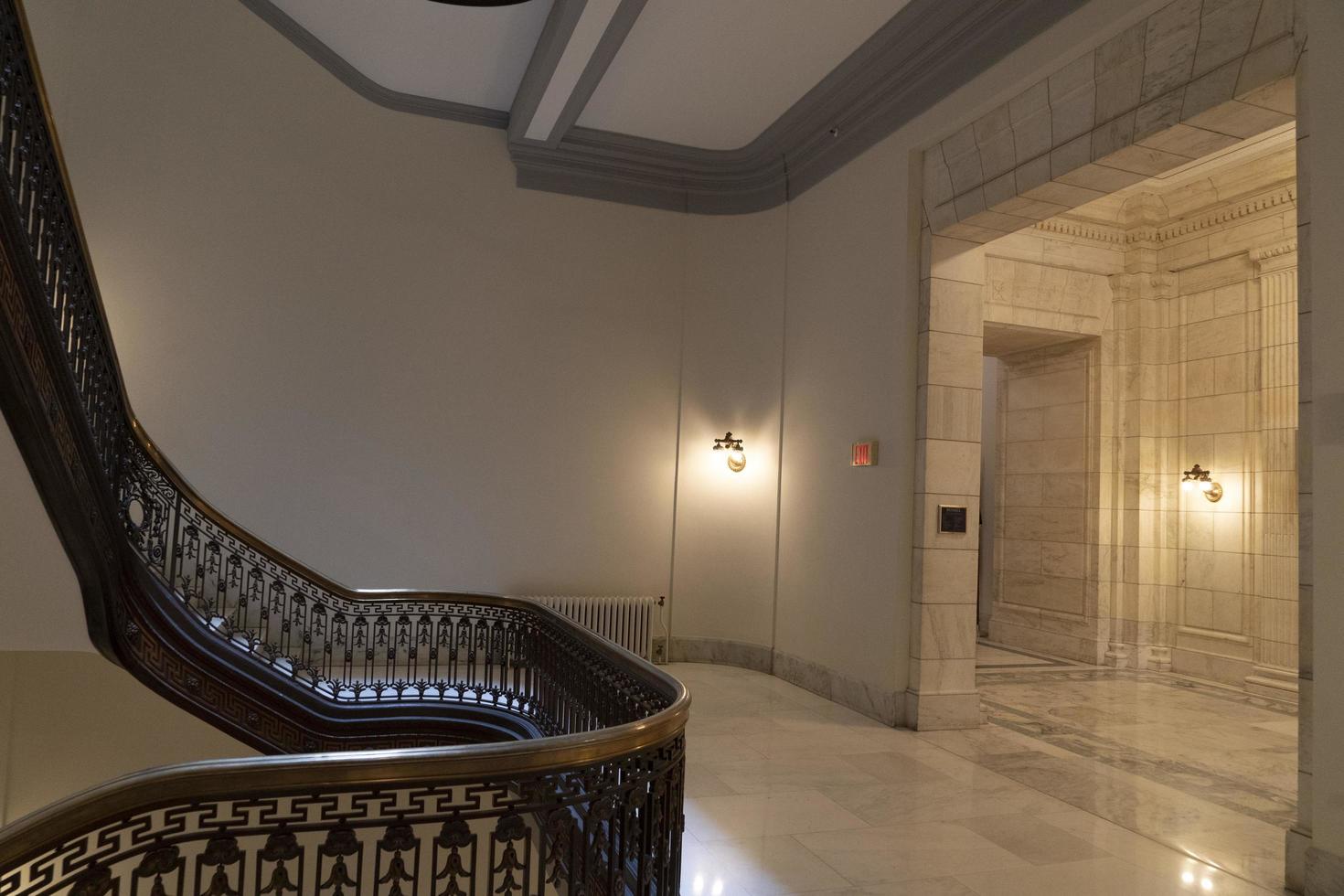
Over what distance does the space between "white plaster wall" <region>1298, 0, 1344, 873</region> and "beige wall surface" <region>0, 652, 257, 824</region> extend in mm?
6137

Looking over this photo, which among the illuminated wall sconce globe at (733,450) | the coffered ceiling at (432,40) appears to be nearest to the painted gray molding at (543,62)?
the coffered ceiling at (432,40)

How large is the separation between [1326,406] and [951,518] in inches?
122

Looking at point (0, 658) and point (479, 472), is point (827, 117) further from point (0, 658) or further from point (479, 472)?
point (0, 658)

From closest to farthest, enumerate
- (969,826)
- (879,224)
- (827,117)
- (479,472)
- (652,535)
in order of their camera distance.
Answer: (969,826), (879,224), (827,117), (479,472), (652,535)

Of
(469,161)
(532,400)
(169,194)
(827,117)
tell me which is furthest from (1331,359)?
(169,194)

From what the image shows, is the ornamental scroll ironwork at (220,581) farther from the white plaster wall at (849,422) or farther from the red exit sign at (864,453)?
the red exit sign at (864,453)

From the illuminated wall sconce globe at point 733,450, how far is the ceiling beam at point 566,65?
3269 millimetres

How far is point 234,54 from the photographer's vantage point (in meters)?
7.84

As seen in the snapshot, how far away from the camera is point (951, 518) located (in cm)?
679

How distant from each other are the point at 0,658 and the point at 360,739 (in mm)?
2683

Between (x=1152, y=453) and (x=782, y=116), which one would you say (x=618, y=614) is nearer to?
(x=782, y=116)

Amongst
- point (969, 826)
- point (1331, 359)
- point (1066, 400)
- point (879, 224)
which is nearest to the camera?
point (1331, 359)

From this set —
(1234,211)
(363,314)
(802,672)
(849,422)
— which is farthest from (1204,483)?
(363,314)

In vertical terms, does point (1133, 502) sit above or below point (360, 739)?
above
